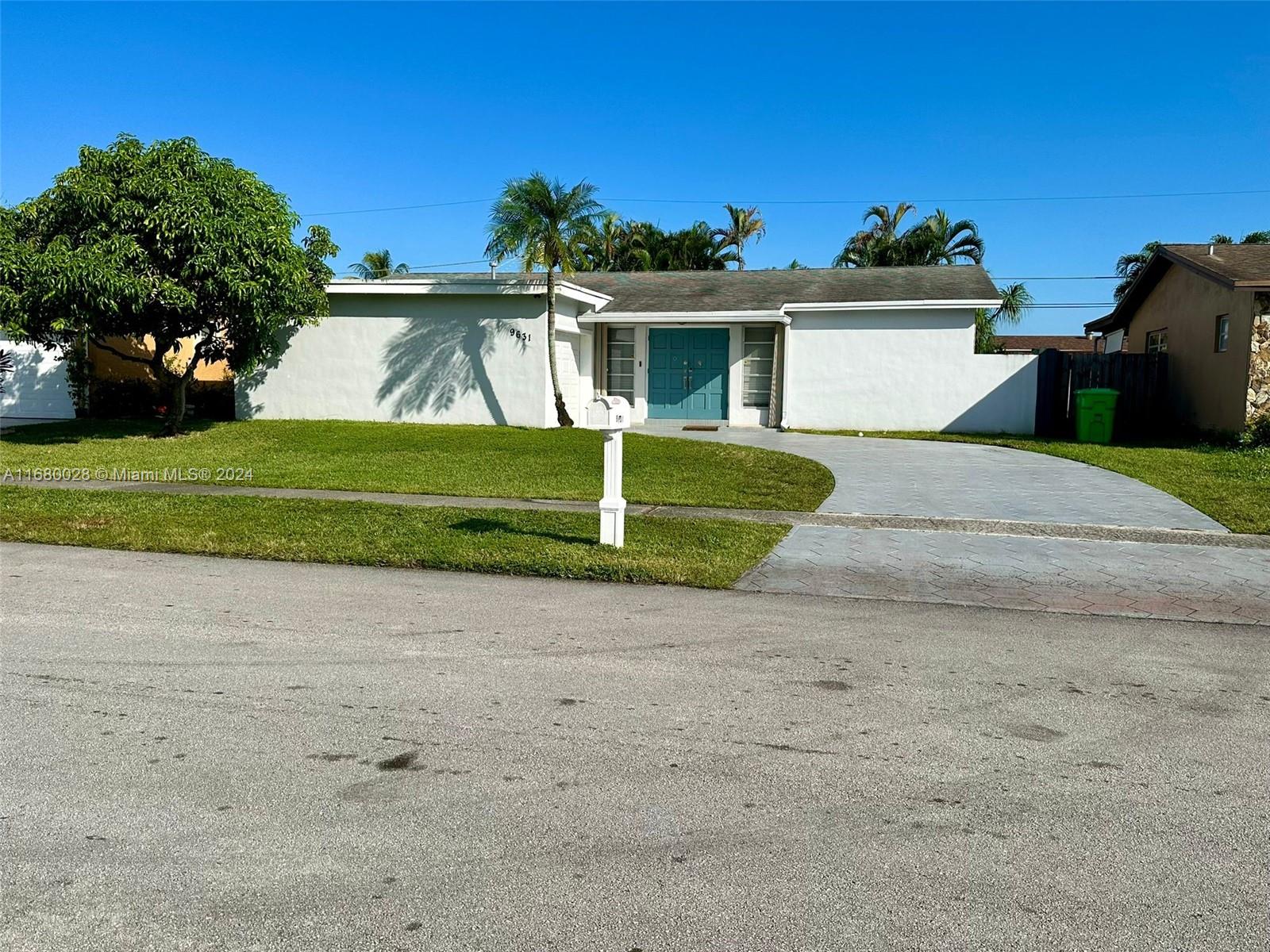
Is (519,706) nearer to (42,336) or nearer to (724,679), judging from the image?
(724,679)

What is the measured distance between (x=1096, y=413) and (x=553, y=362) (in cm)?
1040

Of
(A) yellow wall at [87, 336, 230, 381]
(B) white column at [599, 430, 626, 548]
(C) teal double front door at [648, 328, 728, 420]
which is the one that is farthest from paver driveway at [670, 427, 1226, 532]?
(A) yellow wall at [87, 336, 230, 381]

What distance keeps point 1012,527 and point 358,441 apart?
1183cm

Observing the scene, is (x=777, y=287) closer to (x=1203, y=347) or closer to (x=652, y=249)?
(x=1203, y=347)

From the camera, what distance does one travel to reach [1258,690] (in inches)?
199

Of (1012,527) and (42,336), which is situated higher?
(42,336)

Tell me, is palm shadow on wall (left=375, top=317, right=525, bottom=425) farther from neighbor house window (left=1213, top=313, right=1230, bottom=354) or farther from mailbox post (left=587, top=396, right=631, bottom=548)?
neighbor house window (left=1213, top=313, right=1230, bottom=354)

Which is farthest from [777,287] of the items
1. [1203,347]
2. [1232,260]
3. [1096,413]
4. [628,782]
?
[628,782]

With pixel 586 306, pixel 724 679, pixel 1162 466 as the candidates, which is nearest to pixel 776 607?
pixel 724 679

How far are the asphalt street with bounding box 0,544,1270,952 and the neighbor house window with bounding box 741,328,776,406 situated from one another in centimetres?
1572

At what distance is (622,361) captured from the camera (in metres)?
22.7

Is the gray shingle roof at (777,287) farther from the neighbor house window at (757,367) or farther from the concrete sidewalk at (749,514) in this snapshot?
the concrete sidewalk at (749,514)

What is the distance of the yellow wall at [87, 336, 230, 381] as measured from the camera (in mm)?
22594

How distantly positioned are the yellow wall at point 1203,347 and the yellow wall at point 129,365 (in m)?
20.6
